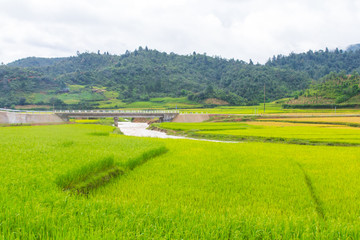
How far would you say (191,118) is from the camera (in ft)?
181

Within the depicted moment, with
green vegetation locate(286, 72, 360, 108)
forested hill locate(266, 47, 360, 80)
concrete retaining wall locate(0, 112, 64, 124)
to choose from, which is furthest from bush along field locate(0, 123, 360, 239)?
forested hill locate(266, 47, 360, 80)

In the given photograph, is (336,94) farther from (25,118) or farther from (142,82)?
(142,82)

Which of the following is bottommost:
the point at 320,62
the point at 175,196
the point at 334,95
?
the point at 175,196

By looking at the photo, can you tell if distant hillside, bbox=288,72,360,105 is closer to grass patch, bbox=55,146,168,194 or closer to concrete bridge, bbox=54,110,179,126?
concrete bridge, bbox=54,110,179,126

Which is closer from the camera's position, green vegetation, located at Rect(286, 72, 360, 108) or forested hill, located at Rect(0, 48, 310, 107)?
green vegetation, located at Rect(286, 72, 360, 108)

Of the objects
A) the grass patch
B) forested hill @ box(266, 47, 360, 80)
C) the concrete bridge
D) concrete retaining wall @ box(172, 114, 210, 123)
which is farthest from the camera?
forested hill @ box(266, 47, 360, 80)

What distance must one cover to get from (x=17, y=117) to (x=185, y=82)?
332 ft

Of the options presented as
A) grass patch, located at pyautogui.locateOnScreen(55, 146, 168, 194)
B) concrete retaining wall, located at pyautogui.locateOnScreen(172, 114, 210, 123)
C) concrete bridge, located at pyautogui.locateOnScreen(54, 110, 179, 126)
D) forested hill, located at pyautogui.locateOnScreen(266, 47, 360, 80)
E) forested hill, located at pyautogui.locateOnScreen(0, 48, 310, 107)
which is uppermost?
forested hill, located at pyautogui.locateOnScreen(266, 47, 360, 80)

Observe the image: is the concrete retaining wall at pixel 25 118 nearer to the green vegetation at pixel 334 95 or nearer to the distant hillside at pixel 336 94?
the green vegetation at pixel 334 95

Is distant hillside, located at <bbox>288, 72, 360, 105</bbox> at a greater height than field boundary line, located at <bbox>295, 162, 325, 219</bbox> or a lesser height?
greater

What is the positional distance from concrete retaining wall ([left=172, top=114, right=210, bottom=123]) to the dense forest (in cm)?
4611

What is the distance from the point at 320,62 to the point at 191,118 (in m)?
172

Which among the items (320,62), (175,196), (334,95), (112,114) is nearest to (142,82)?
(112,114)

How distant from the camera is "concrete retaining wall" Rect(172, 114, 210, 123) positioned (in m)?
54.3
